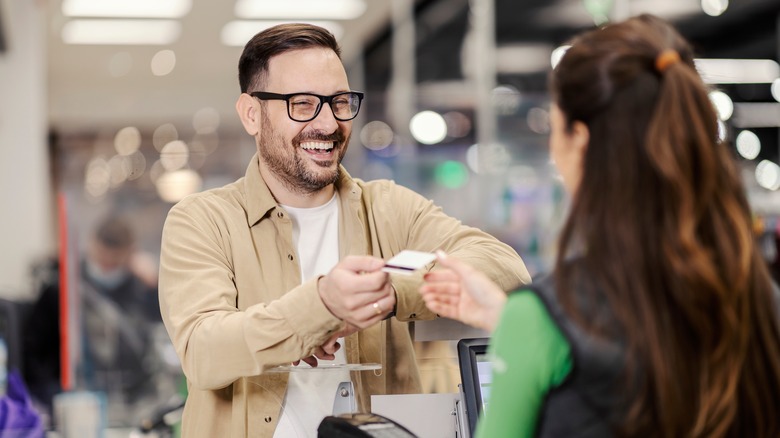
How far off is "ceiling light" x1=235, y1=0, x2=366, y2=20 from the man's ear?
8.93 m

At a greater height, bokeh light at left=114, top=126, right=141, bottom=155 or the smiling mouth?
bokeh light at left=114, top=126, right=141, bottom=155

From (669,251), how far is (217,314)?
3.15 feet

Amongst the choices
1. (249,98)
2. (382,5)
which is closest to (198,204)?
(249,98)

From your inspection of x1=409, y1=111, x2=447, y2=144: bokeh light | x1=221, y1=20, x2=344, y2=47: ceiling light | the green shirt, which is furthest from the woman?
x1=221, y1=20, x2=344, y2=47: ceiling light

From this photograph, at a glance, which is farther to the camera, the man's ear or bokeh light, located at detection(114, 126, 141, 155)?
bokeh light, located at detection(114, 126, 141, 155)

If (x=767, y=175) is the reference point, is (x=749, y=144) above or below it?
above

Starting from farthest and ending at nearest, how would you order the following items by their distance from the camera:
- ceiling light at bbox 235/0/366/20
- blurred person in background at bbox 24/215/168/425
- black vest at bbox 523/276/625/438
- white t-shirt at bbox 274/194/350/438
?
ceiling light at bbox 235/0/366/20 → blurred person in background at bbox 24/215/168/425 → white t-shirt at bbox 274/194/350/438 → black vest at bbox 523/276/625/438

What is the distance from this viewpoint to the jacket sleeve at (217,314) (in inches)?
72.2

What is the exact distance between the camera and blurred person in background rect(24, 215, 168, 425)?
242 inches

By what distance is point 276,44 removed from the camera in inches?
88.4

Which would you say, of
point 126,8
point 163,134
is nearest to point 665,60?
point 126,8

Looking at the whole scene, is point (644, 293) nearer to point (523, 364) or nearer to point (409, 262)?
point (523, 364)

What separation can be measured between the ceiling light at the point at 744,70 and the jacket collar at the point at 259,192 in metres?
5.64

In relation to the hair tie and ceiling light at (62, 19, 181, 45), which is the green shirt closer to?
the hair tie
